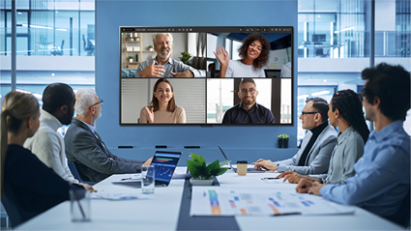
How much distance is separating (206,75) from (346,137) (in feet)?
9.50

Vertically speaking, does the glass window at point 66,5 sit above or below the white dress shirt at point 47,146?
above

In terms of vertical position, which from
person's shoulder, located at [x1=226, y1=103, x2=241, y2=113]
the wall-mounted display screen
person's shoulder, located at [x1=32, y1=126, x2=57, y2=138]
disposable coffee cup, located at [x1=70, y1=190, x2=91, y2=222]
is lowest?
disposable coffee cup, located at [x1=70, y1=190, x2=91, y2=222]

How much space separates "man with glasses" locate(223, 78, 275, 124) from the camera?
16.3 feet

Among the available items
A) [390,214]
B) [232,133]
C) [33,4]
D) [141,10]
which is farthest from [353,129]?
[33,4]

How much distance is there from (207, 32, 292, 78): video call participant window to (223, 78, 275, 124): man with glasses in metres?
0.18

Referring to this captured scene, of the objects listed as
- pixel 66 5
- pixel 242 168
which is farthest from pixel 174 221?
pixel 66 5

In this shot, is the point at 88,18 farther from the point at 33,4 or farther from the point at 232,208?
the point at 232,208

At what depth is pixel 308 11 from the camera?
17.2ft

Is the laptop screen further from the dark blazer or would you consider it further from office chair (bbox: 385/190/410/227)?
office chair (bbox: 385/190/410/227)

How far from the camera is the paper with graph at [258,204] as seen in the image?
145cm

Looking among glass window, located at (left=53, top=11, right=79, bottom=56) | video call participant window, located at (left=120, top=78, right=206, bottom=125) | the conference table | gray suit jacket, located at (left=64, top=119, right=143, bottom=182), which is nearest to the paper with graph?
the conference table

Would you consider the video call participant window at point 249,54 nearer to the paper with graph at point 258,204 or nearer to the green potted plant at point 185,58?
the green potted plant at point 185,58

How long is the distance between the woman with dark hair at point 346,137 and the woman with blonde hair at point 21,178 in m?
1.53

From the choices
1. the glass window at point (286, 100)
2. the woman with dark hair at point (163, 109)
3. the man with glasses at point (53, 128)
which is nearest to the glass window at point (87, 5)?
the woman with dark hair at point (163, 109)
